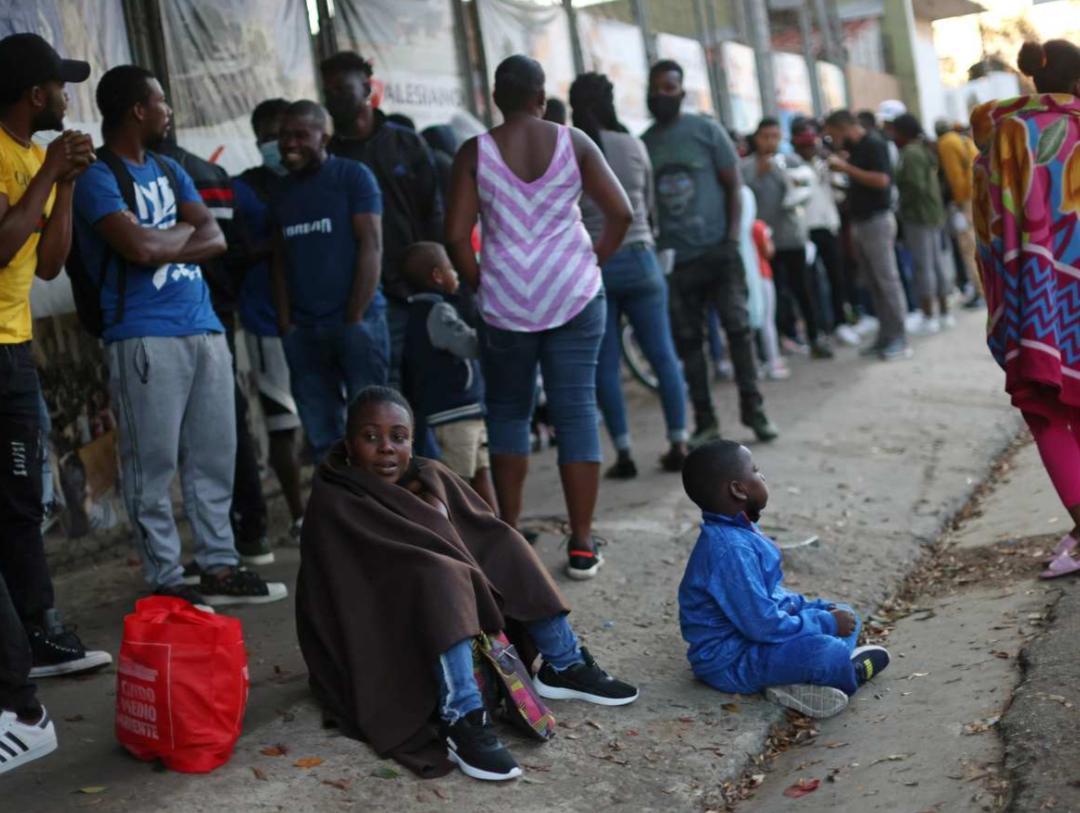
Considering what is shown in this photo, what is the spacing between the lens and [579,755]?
408cm

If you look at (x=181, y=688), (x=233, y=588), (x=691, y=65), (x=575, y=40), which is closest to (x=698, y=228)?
(x=233, y=588)

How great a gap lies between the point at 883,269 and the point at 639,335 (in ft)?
14.7

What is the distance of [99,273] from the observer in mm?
5059

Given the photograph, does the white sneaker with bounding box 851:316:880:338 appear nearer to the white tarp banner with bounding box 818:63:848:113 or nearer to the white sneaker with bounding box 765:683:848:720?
the white tarp banner with bounding box 818:63:848:113

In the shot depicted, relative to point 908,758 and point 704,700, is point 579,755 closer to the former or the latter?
point 704,700

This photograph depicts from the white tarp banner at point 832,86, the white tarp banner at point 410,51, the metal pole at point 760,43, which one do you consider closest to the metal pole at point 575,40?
the white tarp banner at point 410,51

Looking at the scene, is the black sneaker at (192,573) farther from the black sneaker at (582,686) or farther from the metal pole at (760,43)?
the metal pole at (760,43)

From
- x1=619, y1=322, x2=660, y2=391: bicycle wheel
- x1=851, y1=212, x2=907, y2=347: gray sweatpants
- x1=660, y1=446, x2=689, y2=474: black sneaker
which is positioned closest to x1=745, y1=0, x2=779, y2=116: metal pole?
x1=851, y1=212, x2=907, y2=347: gray sweatpants

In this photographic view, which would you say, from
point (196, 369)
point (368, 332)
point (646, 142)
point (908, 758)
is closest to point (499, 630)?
point (908, 758)

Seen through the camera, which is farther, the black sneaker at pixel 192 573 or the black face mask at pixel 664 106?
the black face mask at pixel 664 106

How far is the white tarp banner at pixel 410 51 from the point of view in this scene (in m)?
8.91

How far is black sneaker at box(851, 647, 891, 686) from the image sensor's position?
4.59 m

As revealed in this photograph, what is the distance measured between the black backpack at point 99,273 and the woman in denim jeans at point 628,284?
2.44m

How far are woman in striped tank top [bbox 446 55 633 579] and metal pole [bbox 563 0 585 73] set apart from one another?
Result: 6.92m
